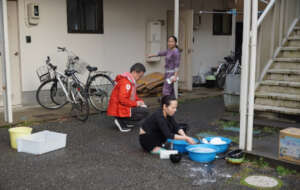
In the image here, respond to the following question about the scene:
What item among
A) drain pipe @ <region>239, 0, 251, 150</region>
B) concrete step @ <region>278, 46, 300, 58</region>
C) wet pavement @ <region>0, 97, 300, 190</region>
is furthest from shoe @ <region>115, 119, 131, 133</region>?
concrete step @ <region>278, 46, 300, 58</region>

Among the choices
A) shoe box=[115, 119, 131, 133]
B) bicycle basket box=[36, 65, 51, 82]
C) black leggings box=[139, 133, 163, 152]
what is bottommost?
shoe box=[115, 119, 131, 133]

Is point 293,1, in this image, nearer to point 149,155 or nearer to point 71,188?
point 149,155

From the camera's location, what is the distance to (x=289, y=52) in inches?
324

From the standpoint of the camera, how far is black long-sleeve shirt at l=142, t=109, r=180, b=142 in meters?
5.17

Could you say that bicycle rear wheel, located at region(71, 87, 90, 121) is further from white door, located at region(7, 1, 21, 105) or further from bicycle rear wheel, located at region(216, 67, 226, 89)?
bicycle rear wheel, located at region(216, 67, 226, 89)

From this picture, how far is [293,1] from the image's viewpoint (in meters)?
8.61

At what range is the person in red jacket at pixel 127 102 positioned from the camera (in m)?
Answer: 6.63

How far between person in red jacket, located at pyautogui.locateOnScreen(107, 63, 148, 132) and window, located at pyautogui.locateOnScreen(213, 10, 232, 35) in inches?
316

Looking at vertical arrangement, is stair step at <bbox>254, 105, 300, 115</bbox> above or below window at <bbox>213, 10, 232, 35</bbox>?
below

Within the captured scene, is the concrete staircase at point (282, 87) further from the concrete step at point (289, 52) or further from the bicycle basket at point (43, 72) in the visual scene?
the bicycle basket at point (43, 72)

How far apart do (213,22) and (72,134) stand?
8887mm

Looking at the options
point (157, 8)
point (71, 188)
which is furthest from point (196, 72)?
point (71, 188)

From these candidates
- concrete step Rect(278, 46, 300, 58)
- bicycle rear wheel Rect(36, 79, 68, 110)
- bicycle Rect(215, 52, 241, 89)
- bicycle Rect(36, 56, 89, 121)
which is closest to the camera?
bicycle Rect(36, 56, 89, 121)

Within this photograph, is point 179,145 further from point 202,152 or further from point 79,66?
point 79,66
